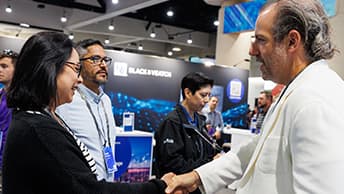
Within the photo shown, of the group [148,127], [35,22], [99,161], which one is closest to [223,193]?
[148,127]

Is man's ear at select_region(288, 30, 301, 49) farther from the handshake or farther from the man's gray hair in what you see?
the handshake

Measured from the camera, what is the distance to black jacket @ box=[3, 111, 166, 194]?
3.89 feet

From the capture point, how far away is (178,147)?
2564 millimetres

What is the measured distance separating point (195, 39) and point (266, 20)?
1632 cm

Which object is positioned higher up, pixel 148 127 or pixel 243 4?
pixel 243 4

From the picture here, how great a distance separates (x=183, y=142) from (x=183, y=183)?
877 millimetres

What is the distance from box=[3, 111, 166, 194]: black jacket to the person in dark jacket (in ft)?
4.33

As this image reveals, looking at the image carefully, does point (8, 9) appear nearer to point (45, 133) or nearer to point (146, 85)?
point (146, 85)

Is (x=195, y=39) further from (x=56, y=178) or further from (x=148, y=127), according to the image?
(x=56, y=178)

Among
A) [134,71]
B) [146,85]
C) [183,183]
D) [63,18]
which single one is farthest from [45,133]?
[63,18]

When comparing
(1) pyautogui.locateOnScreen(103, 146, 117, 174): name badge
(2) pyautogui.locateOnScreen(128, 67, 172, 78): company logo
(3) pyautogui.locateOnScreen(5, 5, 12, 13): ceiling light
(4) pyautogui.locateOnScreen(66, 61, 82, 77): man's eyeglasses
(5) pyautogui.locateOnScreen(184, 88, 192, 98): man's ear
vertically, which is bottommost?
(1) pyautogui.locateOnScreen(103, 146, 117, 174): name badge

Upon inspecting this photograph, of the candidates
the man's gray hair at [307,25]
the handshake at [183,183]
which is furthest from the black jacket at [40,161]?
the man's gray hair at [307,25]

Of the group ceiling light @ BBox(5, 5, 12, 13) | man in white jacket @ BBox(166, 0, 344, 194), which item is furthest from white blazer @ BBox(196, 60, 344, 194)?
ceiling light @ BBox(5, 5, 12, 13)

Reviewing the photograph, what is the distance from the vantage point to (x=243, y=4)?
8867 mm
